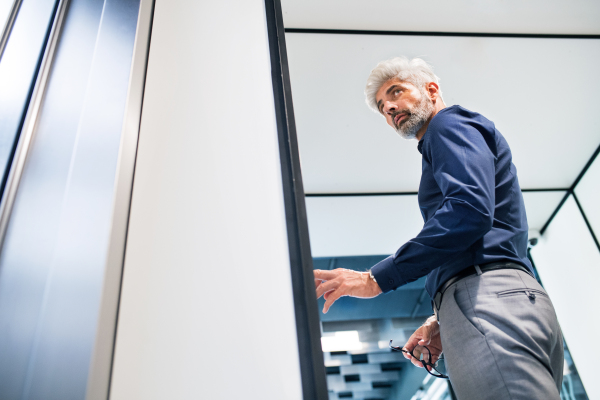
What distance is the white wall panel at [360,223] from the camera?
7.61 feet

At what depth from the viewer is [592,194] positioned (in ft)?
6.98

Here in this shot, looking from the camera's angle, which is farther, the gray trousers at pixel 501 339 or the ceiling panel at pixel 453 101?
the ceiling panel at pixel 453 101

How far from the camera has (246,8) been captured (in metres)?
1.01

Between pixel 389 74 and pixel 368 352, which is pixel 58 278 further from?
pixel 368 352

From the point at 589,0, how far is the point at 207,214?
1.76m

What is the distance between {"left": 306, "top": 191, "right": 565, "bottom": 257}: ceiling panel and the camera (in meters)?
2.31

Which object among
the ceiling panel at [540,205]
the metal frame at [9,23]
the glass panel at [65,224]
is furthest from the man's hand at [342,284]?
the ceiling panel at [540,205]

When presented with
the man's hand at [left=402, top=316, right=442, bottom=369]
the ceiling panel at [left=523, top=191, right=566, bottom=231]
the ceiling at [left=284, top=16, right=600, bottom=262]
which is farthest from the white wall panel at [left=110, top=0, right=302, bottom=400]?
the ceiling panel at [left=523, top=191, right=566, bottom=231]

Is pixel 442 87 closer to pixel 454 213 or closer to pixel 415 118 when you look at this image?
pixel 415 118

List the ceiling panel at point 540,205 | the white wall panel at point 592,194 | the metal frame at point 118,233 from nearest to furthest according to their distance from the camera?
1. the metal frame at point 118,233
2. the white wall panel at point 592,194
3. the ceiling panel at point 540,205

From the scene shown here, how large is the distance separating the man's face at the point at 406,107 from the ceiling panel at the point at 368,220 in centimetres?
103

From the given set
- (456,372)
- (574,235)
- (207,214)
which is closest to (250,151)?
(207,214)

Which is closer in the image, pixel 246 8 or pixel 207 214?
pixel 207 214

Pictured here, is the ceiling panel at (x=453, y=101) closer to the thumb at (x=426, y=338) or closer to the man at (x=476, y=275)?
the man at (x=476, y=275)
